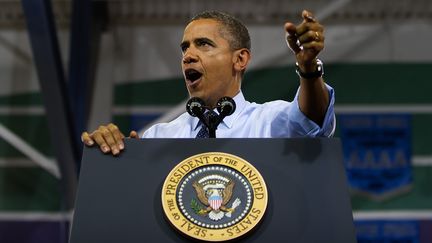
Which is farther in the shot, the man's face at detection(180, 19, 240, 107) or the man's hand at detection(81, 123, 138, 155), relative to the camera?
the man's face at detection(180, 19, 240, 107)

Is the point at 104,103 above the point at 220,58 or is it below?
below

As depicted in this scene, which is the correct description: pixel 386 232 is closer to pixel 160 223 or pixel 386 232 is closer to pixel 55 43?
pixel 55 43

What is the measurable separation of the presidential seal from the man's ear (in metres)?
0.65

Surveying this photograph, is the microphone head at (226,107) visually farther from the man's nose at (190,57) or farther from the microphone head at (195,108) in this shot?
the man's nose at (190,57)

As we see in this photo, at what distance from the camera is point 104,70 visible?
6.71 meters

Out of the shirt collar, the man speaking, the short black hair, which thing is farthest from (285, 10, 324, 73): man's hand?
the short black hair

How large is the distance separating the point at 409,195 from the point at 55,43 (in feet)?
11.6

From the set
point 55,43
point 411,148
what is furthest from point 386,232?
point 55,43

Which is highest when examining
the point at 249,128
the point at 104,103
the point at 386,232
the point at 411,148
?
the point at 249,128

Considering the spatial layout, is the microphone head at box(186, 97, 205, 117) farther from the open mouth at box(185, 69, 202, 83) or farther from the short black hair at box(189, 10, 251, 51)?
the short black hair at box(189, 10, 251, 51)

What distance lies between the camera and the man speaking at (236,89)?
146 centimetres

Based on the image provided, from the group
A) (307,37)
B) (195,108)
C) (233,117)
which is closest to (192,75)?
(233,117)

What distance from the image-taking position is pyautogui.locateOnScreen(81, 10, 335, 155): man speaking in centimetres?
146

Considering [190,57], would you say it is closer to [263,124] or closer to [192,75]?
[192,75]
